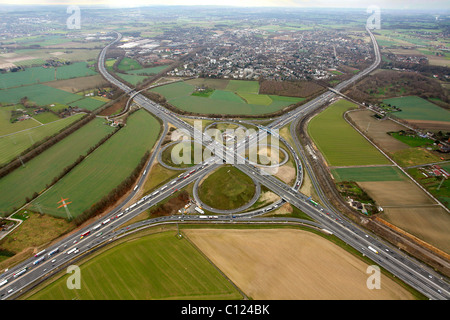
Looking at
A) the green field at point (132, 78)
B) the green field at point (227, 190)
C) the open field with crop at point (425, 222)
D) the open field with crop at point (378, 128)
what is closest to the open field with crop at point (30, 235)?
the green field at point (227, 190)

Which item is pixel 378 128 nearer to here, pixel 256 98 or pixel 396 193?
pixel 396 193

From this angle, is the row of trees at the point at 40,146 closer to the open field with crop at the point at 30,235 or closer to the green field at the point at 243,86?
the open field with crop at the point at 30,235

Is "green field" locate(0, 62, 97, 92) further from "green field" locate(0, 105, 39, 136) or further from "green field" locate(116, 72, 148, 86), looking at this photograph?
"green field" locate(0, 105, 39, 136)

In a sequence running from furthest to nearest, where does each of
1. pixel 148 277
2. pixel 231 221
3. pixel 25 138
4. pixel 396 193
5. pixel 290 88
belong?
1. pixel 290 88
2. pixel 25 138
3. pixel 396 193
4. pixel 231 221
5. pixel 148 277

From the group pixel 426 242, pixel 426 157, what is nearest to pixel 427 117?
pixel 426 157

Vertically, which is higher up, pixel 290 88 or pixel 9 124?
pixel 290 88

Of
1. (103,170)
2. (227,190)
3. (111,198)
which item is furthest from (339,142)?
(103,170)

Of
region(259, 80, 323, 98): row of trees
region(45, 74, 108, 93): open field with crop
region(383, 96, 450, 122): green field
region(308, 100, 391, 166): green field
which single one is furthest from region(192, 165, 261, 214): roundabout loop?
→ region(45, 74, 108, 93): open field with crop
